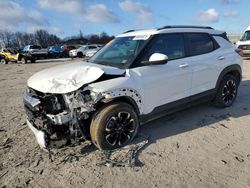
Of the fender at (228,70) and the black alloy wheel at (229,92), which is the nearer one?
the fender at (228,70)

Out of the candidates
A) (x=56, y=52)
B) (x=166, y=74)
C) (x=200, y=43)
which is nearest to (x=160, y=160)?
(x=166, y=74)

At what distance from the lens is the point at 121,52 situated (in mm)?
4645

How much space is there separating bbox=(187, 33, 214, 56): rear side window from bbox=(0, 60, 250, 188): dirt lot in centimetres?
138

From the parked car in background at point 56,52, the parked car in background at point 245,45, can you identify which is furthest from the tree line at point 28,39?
the parked car in background at point 245,45

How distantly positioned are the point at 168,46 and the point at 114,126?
5.87 feet

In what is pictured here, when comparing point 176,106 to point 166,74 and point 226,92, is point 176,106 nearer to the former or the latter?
point 166,74

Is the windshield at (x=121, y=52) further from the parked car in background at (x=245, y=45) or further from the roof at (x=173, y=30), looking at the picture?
the parked car in background at (x=245, y=45)

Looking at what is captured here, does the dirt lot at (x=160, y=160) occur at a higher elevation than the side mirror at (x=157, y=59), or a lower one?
lower

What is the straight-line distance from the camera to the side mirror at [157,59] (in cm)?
404

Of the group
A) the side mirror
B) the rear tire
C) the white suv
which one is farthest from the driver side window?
the rear tire

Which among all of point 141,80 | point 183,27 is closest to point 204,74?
point 183,27

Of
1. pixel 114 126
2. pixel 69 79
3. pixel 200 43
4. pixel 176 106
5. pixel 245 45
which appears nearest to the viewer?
pixel 69 79

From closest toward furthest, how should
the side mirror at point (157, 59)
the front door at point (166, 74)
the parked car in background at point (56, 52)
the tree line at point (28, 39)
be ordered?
the side mirror at point (157, 59)
the front door at point (166, 74)
the parked car in background at point (56, 52)
the tree line at point (28, 39)

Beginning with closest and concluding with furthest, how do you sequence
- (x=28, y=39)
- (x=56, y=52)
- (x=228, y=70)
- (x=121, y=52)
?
1. (x=121, y=52)
2. (x=228, y=70)
3. (x=56, y=52)
4. (x=28, y=39)
